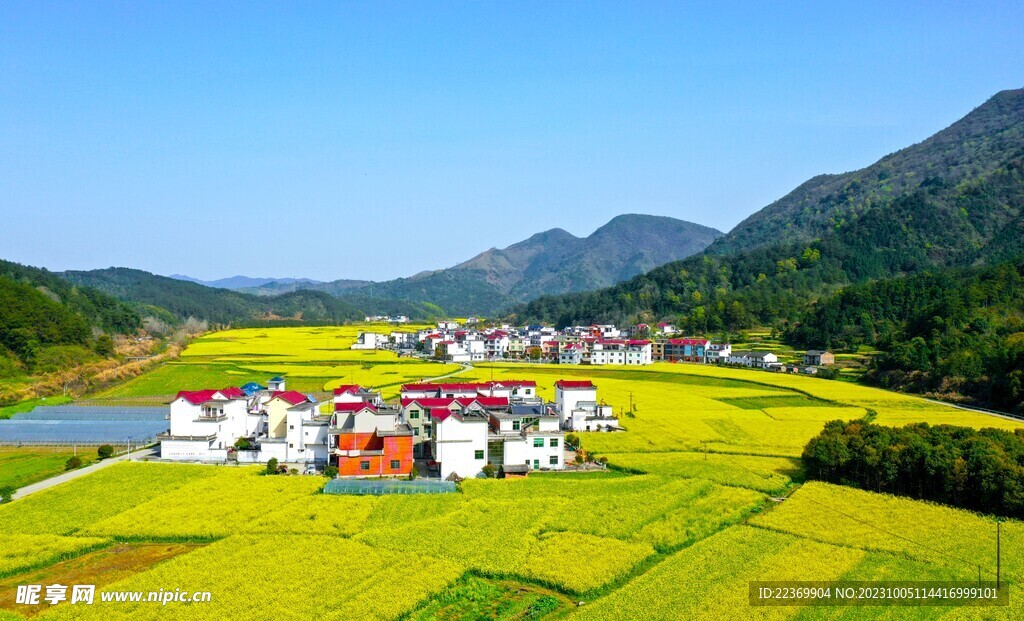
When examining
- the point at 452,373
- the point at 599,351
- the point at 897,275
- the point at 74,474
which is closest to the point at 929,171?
the point at 897,275

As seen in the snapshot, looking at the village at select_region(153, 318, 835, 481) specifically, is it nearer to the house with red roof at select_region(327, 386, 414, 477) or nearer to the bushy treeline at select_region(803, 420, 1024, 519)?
the house with red roof at select_region(327, 386, 414, 477)

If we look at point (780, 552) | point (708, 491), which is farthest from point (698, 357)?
point (780, 552)

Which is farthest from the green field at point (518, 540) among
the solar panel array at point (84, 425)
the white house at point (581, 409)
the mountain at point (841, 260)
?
the mountain at point (841, 260)

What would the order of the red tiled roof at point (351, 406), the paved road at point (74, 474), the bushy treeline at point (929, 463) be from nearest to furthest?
the bushy treeline at point (929, 463), the paved road at point (74, 474), the red tiled roof at point (351, 406)

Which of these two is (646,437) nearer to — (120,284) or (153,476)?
(153,476)

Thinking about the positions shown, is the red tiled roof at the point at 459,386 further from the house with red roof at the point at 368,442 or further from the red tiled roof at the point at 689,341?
the red tiled roof at the point at 689,341
